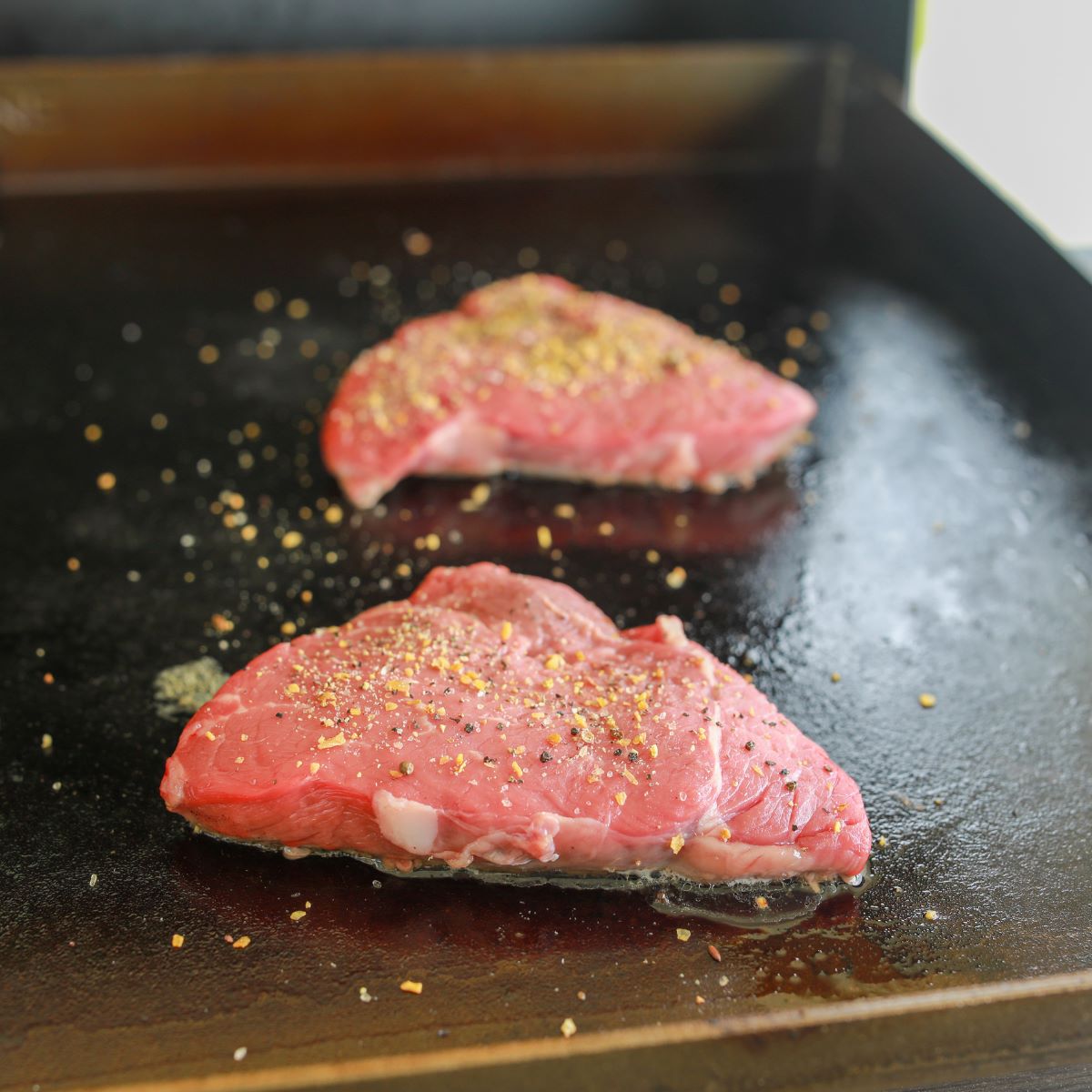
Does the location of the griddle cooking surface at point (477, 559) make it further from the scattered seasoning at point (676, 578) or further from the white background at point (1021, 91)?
the white background at point (1021, 91)

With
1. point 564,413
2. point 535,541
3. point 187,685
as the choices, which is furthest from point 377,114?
point 187,685

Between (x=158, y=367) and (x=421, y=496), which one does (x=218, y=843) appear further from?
(x=158, y=367)

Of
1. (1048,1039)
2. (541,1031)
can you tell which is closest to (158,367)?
(541,1031)

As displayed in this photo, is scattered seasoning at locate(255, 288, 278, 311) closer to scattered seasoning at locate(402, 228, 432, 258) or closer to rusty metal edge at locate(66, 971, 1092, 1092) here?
scattered seasoning at locate(402, 228, 432, 258)

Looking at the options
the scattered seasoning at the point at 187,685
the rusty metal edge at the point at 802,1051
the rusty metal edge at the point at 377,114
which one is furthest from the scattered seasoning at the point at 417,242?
the rusty metal edge at the point at 802,1051

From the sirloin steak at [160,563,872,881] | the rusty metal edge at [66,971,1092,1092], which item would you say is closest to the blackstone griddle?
the rusty metal edge at [66,971,1092,1092]

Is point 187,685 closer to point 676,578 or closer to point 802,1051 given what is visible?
point 676,578
